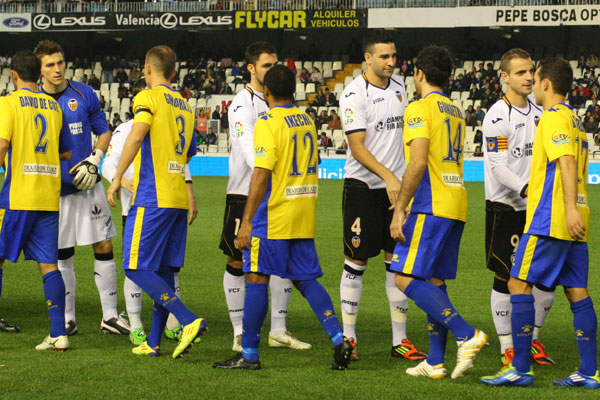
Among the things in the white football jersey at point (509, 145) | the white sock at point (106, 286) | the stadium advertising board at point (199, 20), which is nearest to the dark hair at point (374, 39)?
the white football jersey at point (509, 145)

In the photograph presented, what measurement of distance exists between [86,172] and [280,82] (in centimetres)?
178

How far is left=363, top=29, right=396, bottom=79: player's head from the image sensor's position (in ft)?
20.4

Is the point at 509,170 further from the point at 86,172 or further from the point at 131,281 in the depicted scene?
the point at 86,172

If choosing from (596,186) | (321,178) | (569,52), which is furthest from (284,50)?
(596,186)

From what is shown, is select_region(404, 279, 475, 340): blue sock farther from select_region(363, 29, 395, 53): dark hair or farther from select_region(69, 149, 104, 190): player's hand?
select_region(69, 149, 104, 190): player's hand

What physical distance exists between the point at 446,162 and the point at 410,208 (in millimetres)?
351

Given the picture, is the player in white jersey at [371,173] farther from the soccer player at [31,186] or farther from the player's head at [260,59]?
the soccer player at [31,186]

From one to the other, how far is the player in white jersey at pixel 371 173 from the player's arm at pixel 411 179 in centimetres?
95

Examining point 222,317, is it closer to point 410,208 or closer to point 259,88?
point 259,88

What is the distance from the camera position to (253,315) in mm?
5516

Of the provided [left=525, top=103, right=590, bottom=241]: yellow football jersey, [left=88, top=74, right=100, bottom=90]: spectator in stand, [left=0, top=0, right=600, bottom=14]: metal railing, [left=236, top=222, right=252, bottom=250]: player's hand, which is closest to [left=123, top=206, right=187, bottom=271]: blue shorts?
[left=236, top=222, right=252, bottom=250]: player's hand

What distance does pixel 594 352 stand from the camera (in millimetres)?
5180

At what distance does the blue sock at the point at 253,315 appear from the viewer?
552cm

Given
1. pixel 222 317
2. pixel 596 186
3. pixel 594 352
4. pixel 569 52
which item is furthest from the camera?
pixel 569 52
